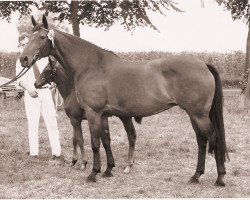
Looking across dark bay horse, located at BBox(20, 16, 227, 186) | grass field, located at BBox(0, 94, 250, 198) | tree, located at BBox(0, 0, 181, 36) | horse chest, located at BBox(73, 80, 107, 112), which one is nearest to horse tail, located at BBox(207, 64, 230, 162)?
dark bay horse, located at BBox(20, 16, 227, 186)

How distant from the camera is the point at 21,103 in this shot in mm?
15062

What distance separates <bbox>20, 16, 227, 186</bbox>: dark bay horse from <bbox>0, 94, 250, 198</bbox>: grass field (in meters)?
0.37

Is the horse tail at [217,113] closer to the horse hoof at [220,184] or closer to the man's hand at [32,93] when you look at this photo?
the horse hoof at [220,184]

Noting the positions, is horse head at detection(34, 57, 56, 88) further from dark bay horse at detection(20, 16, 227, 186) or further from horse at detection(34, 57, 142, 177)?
dark bay horse at detection(20, 16, 227, 186)

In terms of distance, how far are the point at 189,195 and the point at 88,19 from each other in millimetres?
14759

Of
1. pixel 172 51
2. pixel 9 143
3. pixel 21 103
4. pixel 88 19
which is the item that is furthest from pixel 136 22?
Result: pixel 9 143

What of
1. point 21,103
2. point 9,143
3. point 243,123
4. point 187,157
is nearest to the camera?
point 187,157

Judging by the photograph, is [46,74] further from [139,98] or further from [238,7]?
[238,7]

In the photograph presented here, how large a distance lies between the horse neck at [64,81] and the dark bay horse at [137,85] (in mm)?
760

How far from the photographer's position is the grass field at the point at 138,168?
585 cm

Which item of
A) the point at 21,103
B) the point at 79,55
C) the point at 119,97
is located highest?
the point at 79,55

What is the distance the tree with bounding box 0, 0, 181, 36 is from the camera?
1783 cm

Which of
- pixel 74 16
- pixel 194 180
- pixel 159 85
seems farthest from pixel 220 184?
pixel 74 16

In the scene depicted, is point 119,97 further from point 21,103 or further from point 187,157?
point 21,103
